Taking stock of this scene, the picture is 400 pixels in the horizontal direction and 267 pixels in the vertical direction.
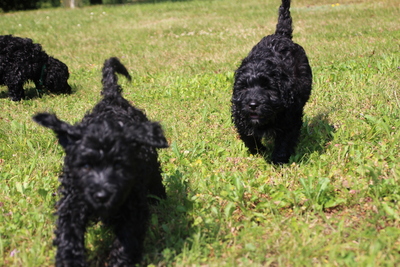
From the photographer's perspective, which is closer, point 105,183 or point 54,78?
point 105,183

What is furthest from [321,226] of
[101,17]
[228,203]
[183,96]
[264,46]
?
[101,17]

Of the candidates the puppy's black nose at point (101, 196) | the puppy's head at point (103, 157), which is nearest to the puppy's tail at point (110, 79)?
the puppy's head at point (103, 157)

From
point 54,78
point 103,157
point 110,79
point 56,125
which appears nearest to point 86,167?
point 103,157

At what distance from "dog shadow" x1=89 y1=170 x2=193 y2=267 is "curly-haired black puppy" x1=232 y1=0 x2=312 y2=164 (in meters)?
1.25

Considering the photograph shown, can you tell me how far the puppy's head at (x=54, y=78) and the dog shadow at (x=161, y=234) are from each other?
495cm

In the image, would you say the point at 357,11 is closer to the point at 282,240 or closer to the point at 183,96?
the point at 183,96

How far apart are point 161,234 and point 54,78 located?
18.1 feet

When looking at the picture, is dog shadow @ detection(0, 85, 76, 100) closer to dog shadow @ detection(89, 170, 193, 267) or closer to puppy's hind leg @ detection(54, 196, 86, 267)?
dog shadow @ detection(89, 170, 193, 267)

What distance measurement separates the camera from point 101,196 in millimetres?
2400

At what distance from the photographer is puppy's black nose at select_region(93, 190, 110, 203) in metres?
2.40

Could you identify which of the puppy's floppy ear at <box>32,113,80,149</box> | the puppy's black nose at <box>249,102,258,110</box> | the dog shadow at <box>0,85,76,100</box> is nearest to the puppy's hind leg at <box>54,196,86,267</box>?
the puppy's floppy ear at <box>32,113,80,149</box>

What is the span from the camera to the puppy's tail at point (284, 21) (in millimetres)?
5652

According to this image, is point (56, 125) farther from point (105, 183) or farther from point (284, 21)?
point (284, 21)

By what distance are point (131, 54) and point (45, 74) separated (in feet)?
11.3
